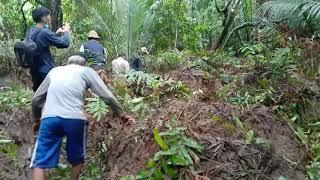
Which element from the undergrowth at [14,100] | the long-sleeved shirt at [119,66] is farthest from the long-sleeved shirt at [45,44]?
the long-sleeved shirt at [119,66]

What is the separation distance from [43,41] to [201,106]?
227cm

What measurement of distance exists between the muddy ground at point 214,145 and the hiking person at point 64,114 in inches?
20.3

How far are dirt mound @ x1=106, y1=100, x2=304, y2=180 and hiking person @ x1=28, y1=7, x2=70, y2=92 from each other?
173 centimetres

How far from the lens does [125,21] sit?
1025cm

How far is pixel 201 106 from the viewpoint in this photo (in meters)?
5.40

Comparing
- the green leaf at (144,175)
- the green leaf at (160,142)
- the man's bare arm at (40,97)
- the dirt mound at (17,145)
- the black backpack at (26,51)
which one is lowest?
the dirt mound at (17,145)

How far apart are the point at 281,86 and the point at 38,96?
10.6 feet

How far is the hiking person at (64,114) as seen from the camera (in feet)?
14.0

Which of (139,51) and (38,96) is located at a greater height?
(38,96)

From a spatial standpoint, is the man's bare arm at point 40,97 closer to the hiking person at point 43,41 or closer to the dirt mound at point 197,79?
the hiking person at point 43,41

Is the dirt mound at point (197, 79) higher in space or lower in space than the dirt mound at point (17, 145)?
higher

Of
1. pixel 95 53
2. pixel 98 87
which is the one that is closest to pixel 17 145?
pixel 98 87

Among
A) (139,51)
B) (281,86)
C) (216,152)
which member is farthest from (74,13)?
(216,152)

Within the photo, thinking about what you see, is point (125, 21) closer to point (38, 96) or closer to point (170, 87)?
point (170, 87)
